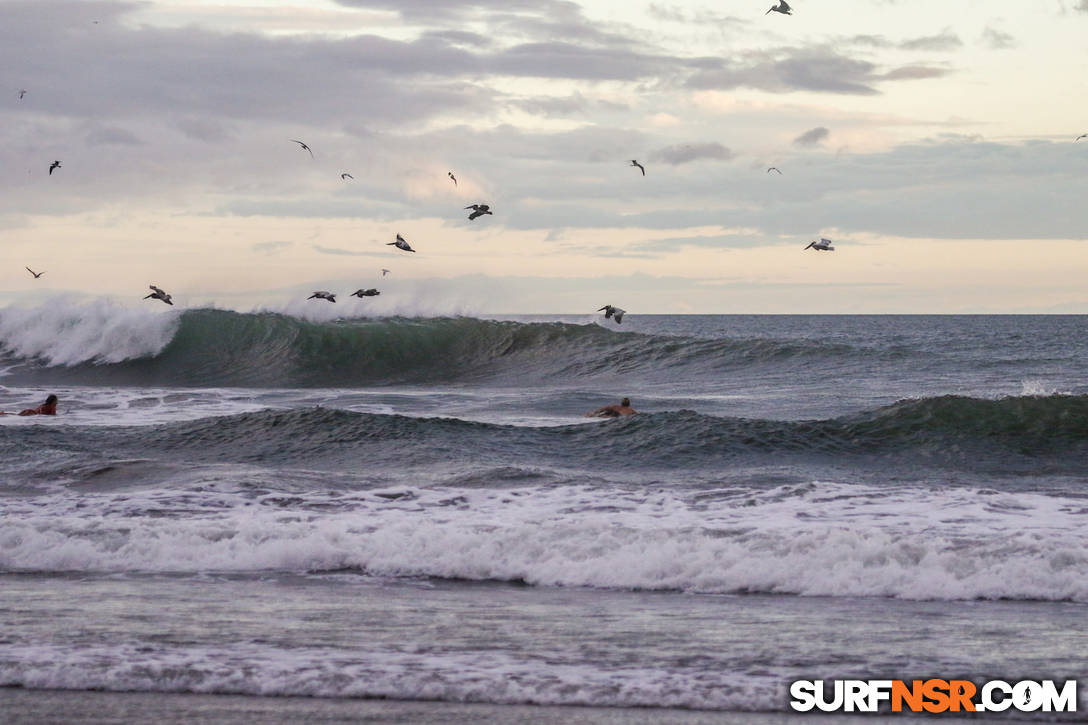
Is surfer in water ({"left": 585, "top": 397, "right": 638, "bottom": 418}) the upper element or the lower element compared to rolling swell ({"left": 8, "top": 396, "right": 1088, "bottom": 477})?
upper

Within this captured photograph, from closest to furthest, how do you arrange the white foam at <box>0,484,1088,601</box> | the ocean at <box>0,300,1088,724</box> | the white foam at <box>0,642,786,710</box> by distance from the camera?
the white foam at <box>0,642,786,710</box> → the ocean at <box>0,300,1088,724</box> → the white foam at <box>0,484,1088,601</box>

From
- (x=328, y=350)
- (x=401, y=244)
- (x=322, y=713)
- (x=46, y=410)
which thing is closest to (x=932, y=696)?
(x=322, y=713)

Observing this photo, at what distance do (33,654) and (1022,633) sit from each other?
5980mm

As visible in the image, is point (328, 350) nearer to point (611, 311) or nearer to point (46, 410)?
point (46, 410)

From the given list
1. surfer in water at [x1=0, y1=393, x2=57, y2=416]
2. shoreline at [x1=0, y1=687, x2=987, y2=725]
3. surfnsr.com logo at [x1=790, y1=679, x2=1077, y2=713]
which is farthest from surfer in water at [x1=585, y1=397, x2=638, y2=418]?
shoreline at [x1=0, y1=687, x2=987, y2=725]

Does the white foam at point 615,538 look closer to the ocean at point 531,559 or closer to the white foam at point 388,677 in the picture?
the ocean at point 531,559

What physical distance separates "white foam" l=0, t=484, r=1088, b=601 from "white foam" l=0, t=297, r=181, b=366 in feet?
81.2

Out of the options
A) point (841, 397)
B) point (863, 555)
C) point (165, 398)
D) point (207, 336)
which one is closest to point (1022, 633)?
point (863, 555)

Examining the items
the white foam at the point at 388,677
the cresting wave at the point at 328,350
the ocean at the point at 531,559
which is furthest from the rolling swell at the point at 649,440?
the cresting wave at the point at 328,350

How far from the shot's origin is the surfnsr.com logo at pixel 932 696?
649cm

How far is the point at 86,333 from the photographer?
3856 cm

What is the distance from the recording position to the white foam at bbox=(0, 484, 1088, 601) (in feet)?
32.2

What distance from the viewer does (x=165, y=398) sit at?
27.3 meters

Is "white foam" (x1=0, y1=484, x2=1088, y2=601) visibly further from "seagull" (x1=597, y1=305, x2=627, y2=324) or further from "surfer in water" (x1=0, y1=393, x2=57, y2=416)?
"surfer in water" (x1=0, y1=393, x2=57, y2=416)
